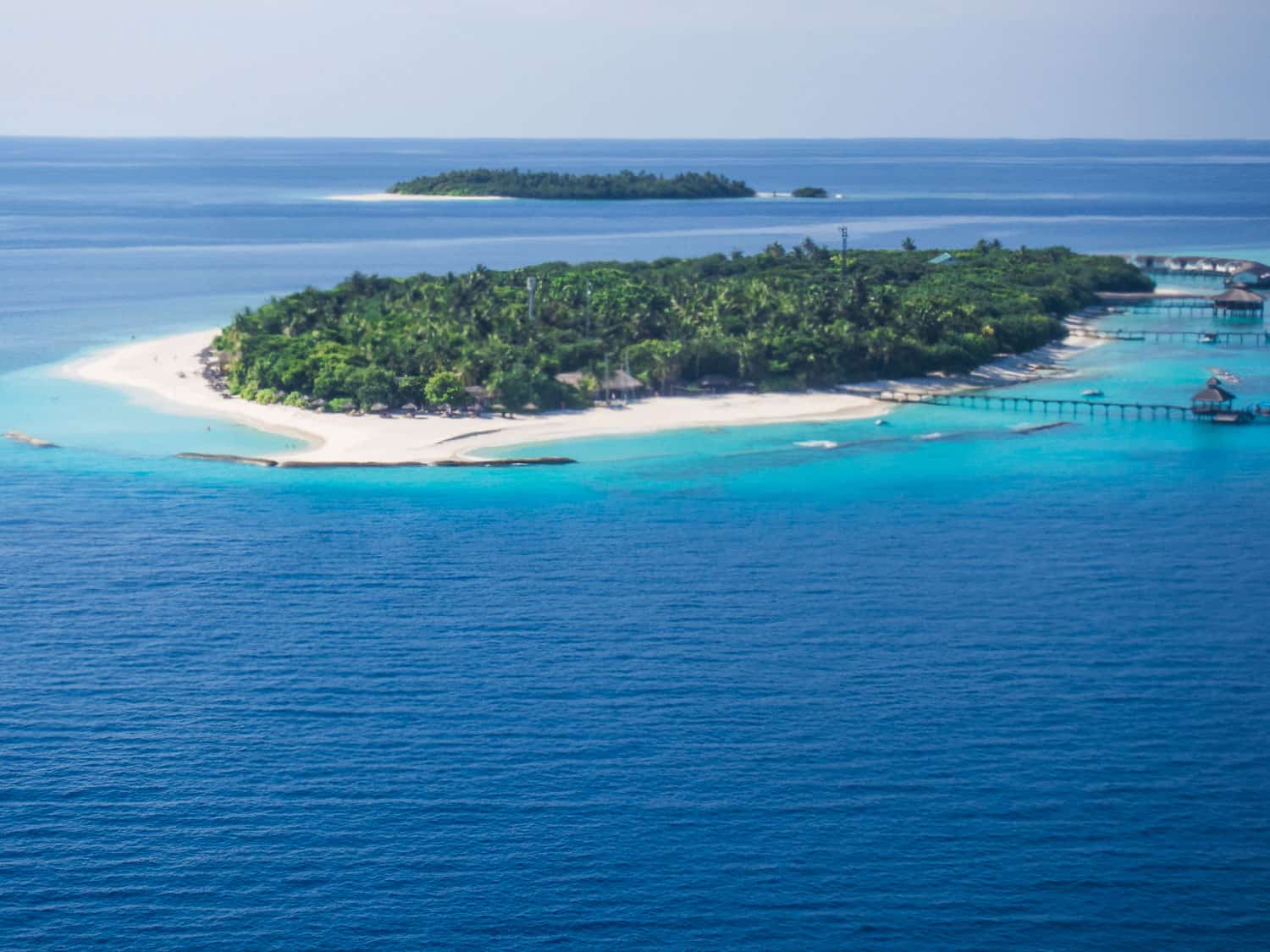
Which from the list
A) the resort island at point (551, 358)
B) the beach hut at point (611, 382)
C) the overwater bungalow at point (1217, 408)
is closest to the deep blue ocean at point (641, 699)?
the resort island at point (551, 358)

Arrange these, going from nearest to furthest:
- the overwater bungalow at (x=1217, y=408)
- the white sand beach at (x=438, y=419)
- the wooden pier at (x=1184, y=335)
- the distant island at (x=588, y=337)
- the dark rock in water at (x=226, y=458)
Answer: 1. the dark rock in water at (x=226, y=458)
2. the white sand beach at (x=438, y=419)
3. the distant island at (x=588, y=337)
4. the overwater bungalow at (x=1217, y=408)
5. the wooden pier at (x=1184, y=335)

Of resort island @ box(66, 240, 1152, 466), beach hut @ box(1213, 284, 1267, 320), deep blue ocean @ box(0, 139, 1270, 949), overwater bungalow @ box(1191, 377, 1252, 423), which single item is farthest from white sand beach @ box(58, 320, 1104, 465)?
beach hut @ box(1213, 284, 1267, 320)

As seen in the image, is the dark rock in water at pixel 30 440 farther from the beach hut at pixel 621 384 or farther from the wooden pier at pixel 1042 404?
the wooden pier at pixel 1042 404

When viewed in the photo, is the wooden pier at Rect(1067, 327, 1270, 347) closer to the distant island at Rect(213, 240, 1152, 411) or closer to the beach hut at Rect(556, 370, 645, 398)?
the distant island at Rect(213, 240, 1152, 411)

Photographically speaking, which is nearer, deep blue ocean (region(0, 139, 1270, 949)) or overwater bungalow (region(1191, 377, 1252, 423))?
deep blue ocean (region(0, 139, 1270, 949))

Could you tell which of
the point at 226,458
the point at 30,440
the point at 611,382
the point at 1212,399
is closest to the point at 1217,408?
the point at 1212,399

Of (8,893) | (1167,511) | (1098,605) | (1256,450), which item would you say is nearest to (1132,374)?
(1256,450)
